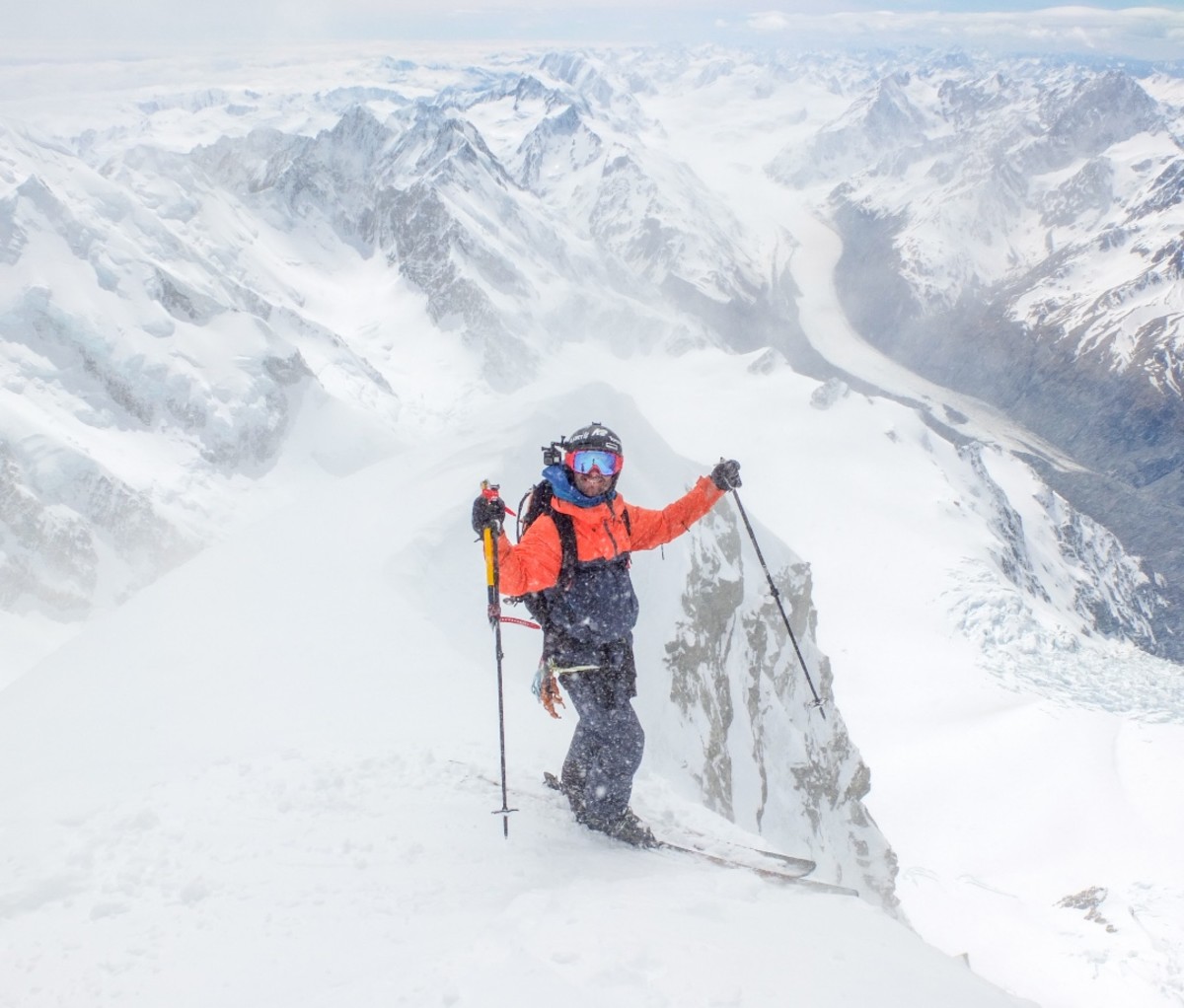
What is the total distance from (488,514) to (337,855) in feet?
10.8

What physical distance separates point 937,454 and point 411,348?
336 ft

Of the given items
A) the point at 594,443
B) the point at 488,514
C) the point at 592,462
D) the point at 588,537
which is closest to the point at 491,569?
the point at 488,514

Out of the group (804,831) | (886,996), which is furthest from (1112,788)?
(886,996)

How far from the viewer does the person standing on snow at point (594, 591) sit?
7.57 m

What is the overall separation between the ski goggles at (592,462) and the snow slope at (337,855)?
3635 millimetres

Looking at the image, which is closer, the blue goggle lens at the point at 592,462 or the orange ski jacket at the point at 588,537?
the orange ski jacket at the point at 588,537

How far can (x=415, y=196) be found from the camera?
644ft

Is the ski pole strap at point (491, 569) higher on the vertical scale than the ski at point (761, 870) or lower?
higher

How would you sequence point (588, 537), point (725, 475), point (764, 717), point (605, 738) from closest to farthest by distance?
point (588, 537) → point (605, 738) → point (725, 475) → point (764, 717)

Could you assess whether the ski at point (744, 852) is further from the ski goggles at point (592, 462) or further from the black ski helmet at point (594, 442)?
the black ski helmet at point (594, 442)

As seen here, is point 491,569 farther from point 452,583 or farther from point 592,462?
point 452,583

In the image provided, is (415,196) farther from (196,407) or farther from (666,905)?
(666,905)

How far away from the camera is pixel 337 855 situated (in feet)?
23.6

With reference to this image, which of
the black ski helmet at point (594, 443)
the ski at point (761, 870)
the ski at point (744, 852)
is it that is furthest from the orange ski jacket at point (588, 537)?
the ski at point (761, 870)
